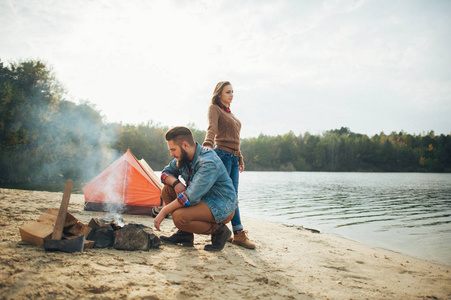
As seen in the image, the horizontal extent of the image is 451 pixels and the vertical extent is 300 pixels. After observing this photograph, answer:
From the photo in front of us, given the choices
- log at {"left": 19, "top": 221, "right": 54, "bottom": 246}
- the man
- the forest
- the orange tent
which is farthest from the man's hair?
the forest

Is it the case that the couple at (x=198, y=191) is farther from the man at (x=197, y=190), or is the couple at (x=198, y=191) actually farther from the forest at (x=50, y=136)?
the forest at (x=50, y=136)

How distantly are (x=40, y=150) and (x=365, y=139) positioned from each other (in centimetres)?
9031

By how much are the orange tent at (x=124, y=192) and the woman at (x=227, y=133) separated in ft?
9.80

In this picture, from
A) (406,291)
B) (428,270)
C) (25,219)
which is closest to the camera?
(406,291)

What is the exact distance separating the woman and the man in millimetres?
513

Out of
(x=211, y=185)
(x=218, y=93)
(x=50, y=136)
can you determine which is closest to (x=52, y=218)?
(x=211, y=185)

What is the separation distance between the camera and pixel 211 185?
3.02 metres

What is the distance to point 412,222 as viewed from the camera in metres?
7.46

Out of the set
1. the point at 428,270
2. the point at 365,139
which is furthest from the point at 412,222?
the point at 365,139

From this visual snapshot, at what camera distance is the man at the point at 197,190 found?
2.97 metres

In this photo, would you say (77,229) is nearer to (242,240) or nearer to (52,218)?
(52,218)

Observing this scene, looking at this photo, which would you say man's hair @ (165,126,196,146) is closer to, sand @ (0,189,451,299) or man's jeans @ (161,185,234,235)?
man's jeans @ (161,185,234,235)

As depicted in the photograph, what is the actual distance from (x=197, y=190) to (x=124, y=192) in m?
3.94

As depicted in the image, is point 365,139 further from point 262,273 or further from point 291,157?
point 262,273
